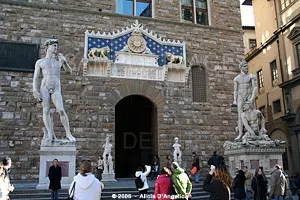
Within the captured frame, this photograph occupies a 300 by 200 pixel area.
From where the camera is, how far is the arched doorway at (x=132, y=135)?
1744 centimetres

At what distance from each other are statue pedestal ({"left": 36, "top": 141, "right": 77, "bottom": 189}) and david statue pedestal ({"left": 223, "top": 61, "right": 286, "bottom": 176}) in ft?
16.5

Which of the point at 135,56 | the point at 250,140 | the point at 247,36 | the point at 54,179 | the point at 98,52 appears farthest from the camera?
the point at 247,36

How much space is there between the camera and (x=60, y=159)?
8.59 metres

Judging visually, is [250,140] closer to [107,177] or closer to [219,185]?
[107,177]

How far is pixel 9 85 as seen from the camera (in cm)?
1209

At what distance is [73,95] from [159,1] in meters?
6.22

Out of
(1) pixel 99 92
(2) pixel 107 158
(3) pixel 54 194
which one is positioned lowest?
(3) pixel 54 194

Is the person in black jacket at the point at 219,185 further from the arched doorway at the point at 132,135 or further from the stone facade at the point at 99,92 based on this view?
the arched doorway at the point at 132,135

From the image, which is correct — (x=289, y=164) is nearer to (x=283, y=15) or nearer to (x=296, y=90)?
(x=296, y=90)

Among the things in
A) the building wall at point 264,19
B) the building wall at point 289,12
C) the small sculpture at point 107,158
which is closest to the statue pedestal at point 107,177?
the small sculpture at point 107,158

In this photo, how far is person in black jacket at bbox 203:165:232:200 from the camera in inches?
151

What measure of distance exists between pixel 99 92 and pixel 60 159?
195 inches

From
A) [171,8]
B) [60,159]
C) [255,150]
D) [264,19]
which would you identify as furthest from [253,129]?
[264,19]

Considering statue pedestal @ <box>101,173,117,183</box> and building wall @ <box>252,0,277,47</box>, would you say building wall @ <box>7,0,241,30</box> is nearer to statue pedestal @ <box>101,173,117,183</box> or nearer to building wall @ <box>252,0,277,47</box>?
building wall @ <box>252,0,277,47</box>
